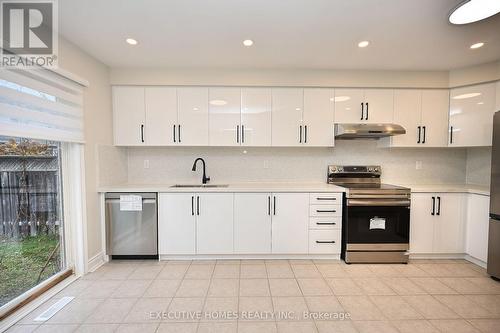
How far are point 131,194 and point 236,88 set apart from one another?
74.7 inches

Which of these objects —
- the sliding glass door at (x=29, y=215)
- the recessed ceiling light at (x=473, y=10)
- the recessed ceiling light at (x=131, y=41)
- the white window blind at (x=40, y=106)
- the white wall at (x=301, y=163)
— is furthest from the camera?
the white wall at (x=301, y=163)

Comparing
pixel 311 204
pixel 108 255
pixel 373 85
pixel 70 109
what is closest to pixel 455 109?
pixel 373 85

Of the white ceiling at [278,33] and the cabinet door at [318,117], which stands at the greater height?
the white ceiling at [278,33]

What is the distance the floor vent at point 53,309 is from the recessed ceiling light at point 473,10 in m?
3.84

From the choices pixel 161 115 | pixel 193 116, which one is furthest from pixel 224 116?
pixel 161 115

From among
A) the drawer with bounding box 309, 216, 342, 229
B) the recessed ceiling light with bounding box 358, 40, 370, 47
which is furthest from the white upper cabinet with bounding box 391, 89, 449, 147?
the drawer with bounding box 309, 216, 342, 229

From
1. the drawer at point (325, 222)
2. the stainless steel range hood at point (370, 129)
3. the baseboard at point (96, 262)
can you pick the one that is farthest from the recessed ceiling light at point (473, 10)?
the baseboard at point (96, 262)

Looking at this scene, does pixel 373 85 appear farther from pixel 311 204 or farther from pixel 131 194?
pixel 131 194

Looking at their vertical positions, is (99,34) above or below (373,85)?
above

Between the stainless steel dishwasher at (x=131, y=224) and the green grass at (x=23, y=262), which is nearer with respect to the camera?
the green grass at (x=23, y=262)

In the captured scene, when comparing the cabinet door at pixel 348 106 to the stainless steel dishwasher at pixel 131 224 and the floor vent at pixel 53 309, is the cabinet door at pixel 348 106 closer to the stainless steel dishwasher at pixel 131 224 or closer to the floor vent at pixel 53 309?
the stainless steel dishwasher at pixel 131 224

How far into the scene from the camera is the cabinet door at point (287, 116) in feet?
10.3

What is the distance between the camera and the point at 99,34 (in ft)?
7.22

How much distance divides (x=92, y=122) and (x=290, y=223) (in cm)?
265
